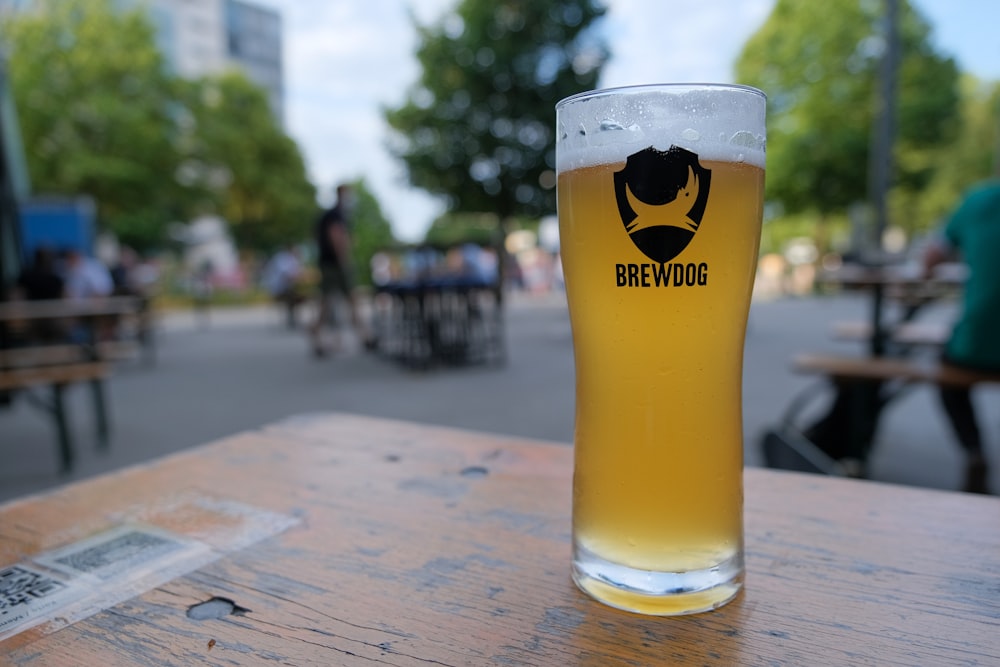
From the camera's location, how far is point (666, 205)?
572mm

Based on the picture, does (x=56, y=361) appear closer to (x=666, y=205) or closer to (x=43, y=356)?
(x=43, y=356)

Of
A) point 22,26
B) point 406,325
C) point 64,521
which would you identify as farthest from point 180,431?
point 22,26

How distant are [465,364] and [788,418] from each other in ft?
14.1

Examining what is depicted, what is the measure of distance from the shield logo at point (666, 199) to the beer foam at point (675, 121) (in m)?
0.01

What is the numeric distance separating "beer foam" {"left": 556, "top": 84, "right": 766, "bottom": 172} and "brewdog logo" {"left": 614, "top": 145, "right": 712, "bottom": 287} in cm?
1

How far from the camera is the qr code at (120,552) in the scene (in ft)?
2.16

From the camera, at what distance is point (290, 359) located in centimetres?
780

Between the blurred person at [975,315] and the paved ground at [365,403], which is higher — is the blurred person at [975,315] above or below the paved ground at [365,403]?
above

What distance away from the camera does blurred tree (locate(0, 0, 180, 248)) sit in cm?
1800

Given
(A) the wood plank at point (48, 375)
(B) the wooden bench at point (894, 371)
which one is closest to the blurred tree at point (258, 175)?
(A) the wood plank at point (48, 375)

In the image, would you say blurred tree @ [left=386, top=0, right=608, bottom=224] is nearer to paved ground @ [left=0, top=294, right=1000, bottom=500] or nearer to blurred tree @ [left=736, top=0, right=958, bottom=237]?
paved ground @ [left=0, top=294, right=1000, bottom=500]

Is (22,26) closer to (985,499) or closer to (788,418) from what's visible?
(788,418)

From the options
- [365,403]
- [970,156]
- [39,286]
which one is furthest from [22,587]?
[970,156]

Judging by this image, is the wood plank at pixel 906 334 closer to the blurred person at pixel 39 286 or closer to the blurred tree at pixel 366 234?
the blurred tree at pixel 366 234
